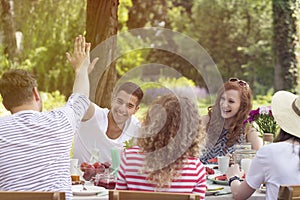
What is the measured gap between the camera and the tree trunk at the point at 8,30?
10.8 m

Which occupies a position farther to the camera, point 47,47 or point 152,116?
point 47,47

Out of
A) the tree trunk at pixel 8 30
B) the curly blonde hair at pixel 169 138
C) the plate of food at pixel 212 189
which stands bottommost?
the plate of food at pixel 212 189

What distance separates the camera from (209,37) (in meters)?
16.8

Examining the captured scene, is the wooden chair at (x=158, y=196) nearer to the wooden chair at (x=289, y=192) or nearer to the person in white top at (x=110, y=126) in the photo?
the wooden chair at (x=289, y=192)

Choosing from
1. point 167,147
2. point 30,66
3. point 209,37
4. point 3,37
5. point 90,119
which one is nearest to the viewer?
point 167,147

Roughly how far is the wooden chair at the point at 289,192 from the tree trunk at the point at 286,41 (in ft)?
32.4

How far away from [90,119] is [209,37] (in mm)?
12676

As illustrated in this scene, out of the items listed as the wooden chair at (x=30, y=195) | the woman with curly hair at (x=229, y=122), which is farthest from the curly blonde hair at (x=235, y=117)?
the wooden chair at (x=30, y=195)

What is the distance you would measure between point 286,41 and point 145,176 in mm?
10326

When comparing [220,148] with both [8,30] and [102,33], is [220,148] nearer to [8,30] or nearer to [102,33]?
[102,33]

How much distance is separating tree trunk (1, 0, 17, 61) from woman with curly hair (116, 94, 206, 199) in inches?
319

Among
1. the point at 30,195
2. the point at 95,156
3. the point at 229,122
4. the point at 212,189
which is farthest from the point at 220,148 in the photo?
the point at 30,195

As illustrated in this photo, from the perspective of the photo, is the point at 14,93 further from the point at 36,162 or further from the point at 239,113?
the point at 239,113

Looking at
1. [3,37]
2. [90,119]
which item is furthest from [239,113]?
[3,37]
